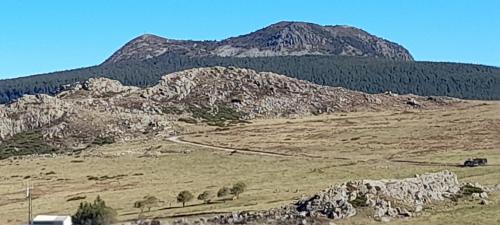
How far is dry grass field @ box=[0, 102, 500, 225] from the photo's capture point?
260 ft

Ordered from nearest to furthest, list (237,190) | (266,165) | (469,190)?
(469,190), (237,190), (266,165)

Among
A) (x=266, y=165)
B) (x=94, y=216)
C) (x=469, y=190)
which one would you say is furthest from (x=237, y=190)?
(x=266, y=165)

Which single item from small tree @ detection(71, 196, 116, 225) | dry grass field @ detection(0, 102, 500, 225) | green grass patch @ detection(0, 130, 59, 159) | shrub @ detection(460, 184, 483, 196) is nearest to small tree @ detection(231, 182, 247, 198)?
dry grass field @ detection(0, 102, 500, 225)

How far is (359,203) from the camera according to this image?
64.1m

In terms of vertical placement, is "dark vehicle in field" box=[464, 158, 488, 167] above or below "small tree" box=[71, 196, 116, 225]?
above

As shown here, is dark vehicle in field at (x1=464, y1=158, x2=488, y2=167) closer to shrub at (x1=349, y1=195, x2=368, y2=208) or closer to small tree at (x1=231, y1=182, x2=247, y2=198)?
small tree at (x1=231, y1=182, x2=247, y2=198)

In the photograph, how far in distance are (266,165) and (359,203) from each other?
5890 cm

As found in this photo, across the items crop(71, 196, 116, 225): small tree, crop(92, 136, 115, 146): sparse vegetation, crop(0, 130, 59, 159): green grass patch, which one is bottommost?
crop(0, 130, 59, 159): green grass patch

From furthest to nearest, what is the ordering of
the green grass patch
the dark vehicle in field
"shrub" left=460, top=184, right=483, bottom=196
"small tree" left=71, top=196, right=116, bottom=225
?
1. the green grass patch
2. the dark vehicle in field
3. "shrub" left=460, top=184, right=483, bottom=196
4. "small tree" left=71, top=196, right=116, bottom=225

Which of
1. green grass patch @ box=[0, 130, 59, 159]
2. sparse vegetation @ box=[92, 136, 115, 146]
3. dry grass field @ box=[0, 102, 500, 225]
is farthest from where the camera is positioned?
sparse vegetation @ box=[92, 136, 115, 146]

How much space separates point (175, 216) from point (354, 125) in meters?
125

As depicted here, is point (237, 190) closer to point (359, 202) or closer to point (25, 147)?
point (359, 202)

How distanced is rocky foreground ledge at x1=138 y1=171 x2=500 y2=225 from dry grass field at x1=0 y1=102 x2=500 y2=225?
4.49 ft

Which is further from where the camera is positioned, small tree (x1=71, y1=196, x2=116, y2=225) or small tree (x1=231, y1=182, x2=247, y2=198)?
small tree (x1=231, y1=182, x2=247, y2=198)
